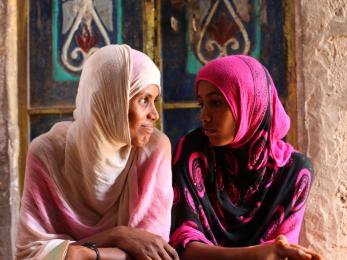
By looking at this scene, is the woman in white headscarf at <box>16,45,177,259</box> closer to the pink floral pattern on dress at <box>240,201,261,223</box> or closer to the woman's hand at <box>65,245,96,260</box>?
the woman's hand at <box>65,245,96,260</box>

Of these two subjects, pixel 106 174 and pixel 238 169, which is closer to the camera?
pixel 106 174

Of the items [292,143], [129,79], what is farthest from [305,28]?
[129,79]

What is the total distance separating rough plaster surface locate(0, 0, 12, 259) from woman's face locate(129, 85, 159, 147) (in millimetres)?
1098

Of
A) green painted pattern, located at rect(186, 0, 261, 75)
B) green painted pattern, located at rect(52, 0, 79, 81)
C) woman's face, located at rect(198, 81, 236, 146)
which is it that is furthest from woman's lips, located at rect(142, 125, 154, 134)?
green painted pattern, located at rect(52, 0, 79, 81)

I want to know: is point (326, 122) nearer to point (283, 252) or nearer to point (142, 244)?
point (283, 252)

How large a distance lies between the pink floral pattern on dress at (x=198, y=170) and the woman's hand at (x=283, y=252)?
41 centimetres

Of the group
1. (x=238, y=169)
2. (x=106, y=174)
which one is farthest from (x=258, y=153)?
(x=106, y=174)

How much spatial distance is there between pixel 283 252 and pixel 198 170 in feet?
1.89

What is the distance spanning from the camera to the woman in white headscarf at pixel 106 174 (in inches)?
101

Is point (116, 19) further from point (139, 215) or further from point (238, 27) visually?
point (139, 215)

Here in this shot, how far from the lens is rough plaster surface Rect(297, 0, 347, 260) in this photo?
3322mm

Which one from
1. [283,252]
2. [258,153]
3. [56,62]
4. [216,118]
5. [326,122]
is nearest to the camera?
[283,252]

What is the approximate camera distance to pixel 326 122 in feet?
10.9

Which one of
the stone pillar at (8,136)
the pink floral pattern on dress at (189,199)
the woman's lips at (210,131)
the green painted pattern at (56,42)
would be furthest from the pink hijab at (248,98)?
the stone pillar at (8,136)
